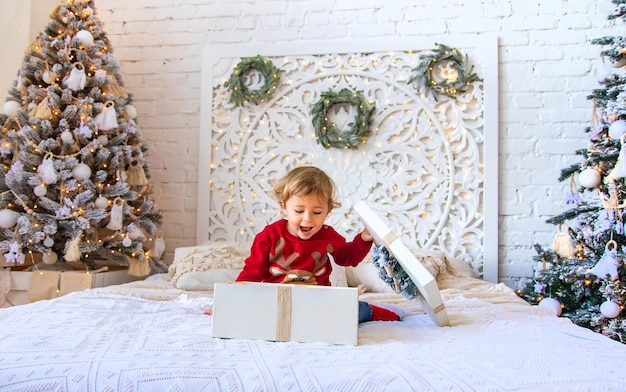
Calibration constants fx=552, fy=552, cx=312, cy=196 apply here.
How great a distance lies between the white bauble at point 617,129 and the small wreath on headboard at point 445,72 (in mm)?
891

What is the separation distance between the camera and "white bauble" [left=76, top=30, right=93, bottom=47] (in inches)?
119

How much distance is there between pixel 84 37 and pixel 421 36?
6.31ft

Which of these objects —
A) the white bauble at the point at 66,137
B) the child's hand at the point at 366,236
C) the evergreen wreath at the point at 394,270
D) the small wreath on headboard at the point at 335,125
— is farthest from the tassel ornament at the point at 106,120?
the evergreen wreath at the point at 394,270

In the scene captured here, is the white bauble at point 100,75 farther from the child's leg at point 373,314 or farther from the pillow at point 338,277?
the child's leg at point 373,314

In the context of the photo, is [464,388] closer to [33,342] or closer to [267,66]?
[33,342]

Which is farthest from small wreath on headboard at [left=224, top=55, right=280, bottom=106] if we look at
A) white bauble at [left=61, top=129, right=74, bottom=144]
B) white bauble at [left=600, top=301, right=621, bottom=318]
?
white bauble at [left=600, top=301, right=621, bottom=318]

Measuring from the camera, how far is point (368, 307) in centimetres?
174

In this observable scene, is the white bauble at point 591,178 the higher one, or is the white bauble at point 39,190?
the white bauble at point 591,178

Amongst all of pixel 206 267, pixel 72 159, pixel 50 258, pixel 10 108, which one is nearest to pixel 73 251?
pixel 50 258

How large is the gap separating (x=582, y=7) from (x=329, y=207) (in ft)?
7.81

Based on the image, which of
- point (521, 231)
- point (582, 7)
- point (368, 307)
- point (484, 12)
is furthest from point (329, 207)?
point (582, 7)

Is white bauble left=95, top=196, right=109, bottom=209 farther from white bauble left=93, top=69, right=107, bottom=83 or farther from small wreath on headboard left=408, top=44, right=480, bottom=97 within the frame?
small wreath on headboard left=408, top=44, right=480, bottom=97

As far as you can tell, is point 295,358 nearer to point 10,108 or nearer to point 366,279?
point 366,279

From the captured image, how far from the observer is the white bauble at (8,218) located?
2.77 m
